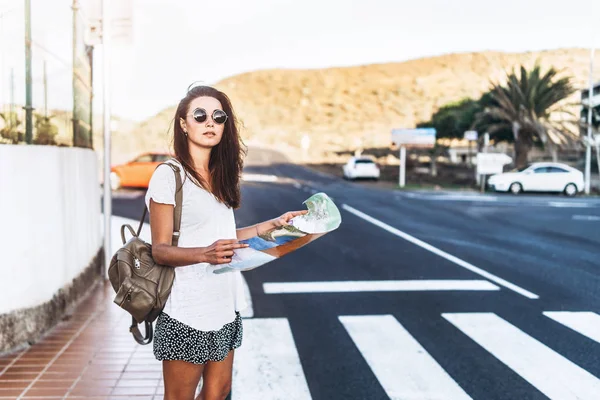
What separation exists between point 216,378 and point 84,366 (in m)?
2.79

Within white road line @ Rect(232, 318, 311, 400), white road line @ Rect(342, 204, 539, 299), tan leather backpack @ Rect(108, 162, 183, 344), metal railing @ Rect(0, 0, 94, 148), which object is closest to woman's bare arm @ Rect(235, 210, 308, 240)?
tan leather backpack @ Rect(108, 162, 183, 344)

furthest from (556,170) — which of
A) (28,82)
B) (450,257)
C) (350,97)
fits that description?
(350,97)

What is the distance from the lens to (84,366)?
528 centimetres

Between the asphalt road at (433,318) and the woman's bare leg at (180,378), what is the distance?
194 cm

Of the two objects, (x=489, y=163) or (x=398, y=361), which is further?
(x=489, y=163)

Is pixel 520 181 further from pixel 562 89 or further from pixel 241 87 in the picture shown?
pixel 241 87

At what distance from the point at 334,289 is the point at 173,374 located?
598 cm

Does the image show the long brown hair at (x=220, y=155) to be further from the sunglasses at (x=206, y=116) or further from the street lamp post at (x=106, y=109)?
the street lamp post at (x=106, y=109)

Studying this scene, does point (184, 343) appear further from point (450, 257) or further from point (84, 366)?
point (450, 257)

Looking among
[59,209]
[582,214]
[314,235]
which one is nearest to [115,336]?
[59,209]

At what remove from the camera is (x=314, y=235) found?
8.98 feet

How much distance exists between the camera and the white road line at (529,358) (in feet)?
16.0

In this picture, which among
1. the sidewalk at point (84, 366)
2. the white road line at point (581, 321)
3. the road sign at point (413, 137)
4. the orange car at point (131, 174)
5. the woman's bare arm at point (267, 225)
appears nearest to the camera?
the woman's bare arm at point (267, 225)

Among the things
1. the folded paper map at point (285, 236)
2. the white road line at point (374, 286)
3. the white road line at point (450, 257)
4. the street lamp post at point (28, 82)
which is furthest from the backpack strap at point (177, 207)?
the white road line at point (450, 257)
